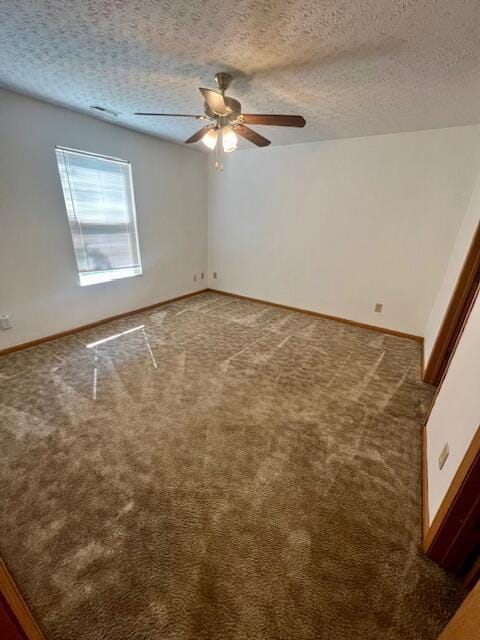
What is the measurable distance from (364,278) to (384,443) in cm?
230

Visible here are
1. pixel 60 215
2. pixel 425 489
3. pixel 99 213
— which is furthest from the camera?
pixel 99 213

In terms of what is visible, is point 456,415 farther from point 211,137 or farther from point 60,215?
point 60,215

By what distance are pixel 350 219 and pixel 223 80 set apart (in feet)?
7.27

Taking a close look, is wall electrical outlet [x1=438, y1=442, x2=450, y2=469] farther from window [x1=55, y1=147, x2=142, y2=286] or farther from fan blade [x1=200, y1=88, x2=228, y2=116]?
window [x1=55, y1=147, x2=142, y2=286]

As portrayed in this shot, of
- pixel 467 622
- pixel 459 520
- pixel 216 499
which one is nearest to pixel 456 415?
pixel 459 520

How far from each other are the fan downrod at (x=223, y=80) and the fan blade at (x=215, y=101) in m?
0.24

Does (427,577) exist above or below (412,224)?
below

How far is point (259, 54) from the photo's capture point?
1.58 metres

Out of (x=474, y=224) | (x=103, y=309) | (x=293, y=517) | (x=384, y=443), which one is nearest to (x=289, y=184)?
(x=474, y=224)

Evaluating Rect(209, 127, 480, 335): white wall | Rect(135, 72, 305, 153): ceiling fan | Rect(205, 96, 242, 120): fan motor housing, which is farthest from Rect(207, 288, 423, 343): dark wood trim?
Rect(205, 96, 242, 120): fan motor housing

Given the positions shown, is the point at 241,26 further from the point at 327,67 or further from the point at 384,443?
the point at 384,443

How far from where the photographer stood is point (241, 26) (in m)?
1.35

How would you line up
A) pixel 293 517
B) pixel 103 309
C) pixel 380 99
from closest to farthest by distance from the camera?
pixel 293 517, pixel 380 99, pixel 103 309

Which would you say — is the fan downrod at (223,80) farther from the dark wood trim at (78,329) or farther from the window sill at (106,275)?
the dark wood trim at (78,329)
